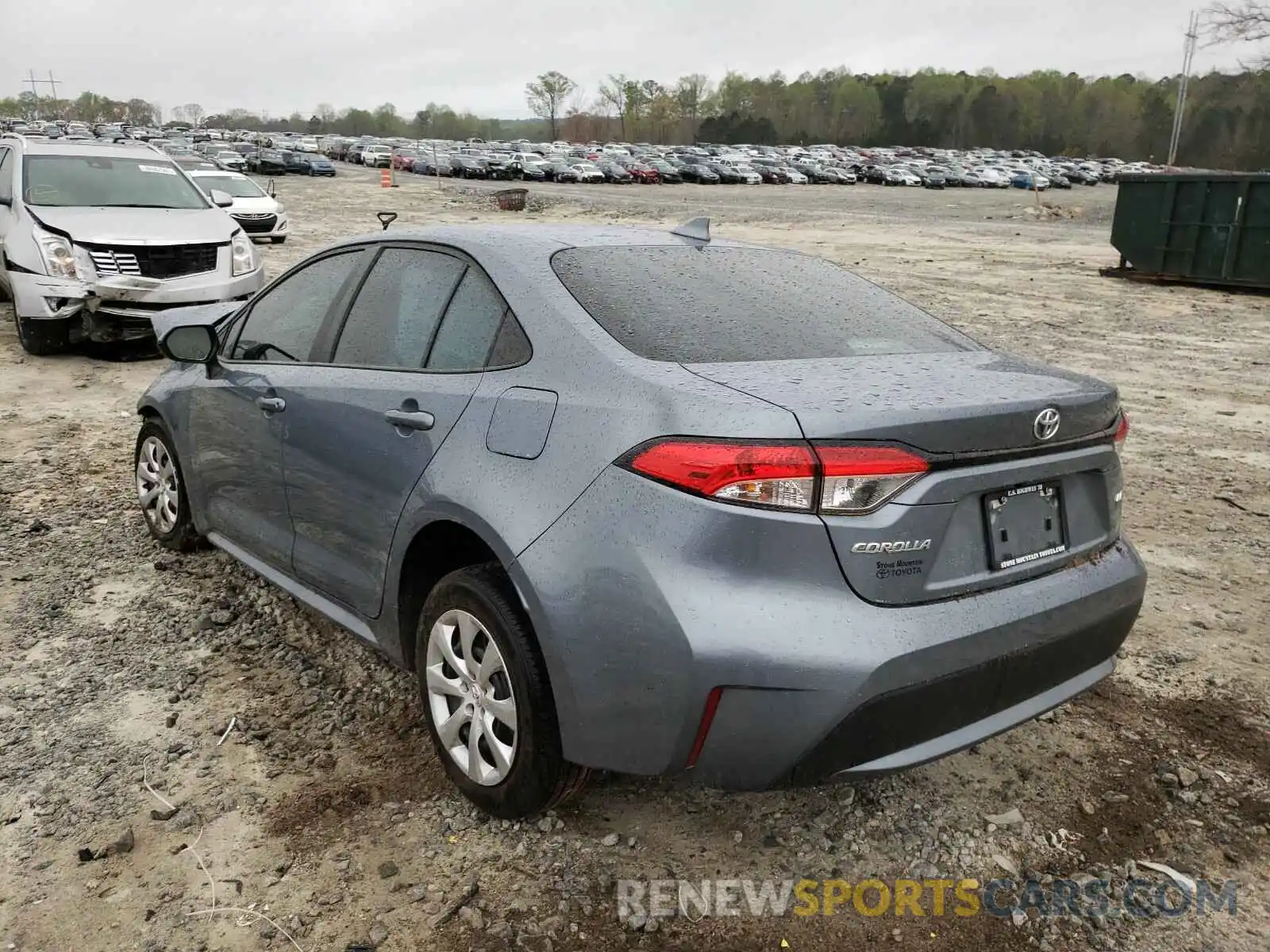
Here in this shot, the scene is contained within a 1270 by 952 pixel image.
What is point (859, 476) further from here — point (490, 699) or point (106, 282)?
point (106, 282)

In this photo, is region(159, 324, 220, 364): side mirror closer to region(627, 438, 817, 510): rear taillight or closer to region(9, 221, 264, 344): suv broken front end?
region(627, 438, 817, 510): rear taillight

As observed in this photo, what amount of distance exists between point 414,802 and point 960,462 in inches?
71.9

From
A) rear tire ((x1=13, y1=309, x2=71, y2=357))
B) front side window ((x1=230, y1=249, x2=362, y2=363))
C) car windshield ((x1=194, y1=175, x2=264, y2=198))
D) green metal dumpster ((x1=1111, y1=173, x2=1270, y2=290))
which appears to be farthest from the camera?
car windshield ((x1=194, y1=175, x2=264, y2=198))

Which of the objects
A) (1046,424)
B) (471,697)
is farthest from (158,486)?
(1046,424)

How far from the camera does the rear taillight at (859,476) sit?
2.20 m

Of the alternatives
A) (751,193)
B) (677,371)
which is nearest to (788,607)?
(677,371)

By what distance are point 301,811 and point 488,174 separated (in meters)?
58.6

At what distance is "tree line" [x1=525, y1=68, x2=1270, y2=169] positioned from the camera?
122m

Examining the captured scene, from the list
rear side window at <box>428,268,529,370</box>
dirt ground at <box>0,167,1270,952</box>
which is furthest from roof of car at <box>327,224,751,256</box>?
dirt ground at <box>0,167,1270,952</box>

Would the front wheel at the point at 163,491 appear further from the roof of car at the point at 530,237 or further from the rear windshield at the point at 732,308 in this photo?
the rear windshield at the point at 732,308

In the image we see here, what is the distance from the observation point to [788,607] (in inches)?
86.7

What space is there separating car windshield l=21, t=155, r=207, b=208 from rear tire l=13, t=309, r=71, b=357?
1.17 metres

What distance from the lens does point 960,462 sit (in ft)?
7.61

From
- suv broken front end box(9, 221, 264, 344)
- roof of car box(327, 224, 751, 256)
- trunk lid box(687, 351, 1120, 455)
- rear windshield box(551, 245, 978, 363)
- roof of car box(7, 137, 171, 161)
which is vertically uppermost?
roof of car box(7, 137, 171, 161)
